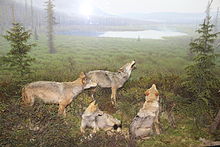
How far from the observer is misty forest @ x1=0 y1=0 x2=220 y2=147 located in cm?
537

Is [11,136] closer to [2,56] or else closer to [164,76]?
[2,56]

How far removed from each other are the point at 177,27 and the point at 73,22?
4250 millimetres

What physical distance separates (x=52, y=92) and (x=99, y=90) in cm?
199

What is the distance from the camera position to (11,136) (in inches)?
187

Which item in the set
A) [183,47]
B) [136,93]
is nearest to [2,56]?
[136,93]

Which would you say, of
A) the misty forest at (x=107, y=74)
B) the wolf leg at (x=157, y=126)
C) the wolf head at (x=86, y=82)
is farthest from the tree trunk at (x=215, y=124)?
the wolf head at (x=86, y=82)

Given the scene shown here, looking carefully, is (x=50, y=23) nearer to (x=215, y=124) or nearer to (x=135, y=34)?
(x=135, y=34)

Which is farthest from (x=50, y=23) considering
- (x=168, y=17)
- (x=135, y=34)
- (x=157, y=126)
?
(x=157, y=126)

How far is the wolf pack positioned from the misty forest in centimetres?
3

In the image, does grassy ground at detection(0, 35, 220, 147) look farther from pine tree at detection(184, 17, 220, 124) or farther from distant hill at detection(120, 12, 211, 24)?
distant hill at detection(120, 12, 211, 24)

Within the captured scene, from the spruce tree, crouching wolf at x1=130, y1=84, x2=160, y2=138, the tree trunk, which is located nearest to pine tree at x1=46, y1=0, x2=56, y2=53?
crouching wolf at x1=130, y1=84, x2=160, y2=138

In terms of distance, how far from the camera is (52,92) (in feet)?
19.4

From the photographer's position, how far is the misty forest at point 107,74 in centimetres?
537

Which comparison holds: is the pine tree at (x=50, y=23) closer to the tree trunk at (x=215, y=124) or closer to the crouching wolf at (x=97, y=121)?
the crouching wolf at (x=97, y=121)
